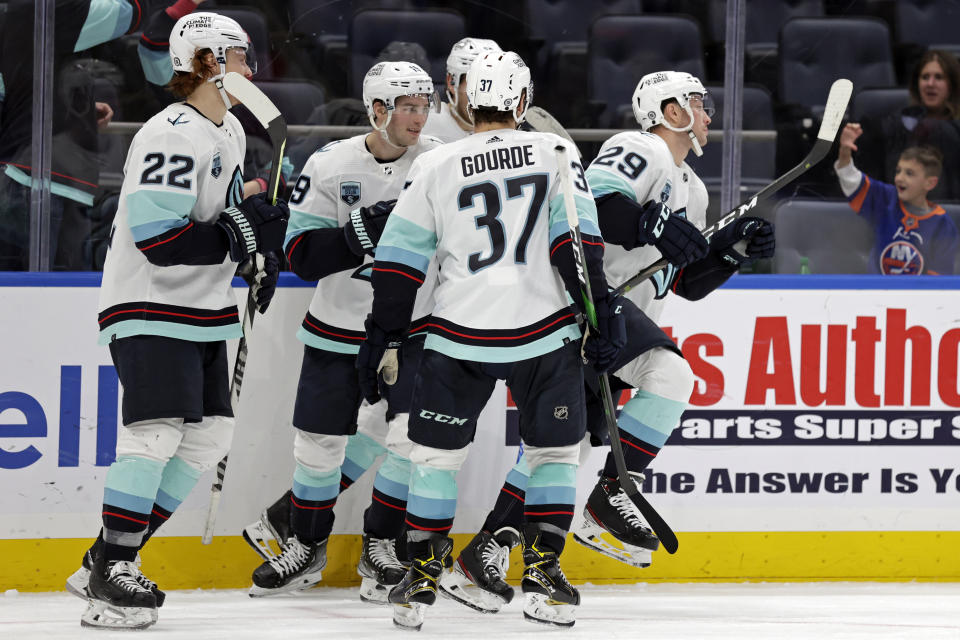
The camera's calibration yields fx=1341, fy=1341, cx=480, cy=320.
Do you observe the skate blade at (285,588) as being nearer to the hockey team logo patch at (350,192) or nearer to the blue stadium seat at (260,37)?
the hockey team logo patch at (350,192)

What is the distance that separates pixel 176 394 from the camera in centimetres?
303

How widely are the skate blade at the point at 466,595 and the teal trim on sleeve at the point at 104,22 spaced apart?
180 cm

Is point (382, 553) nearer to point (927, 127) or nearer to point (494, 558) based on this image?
point (494, 558)

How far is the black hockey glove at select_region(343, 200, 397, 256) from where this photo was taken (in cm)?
326

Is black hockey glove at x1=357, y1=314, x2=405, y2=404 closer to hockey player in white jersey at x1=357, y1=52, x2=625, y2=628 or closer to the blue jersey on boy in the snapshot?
hockey player in white jersey at x1=357, y1=52, x2=625, y2=628

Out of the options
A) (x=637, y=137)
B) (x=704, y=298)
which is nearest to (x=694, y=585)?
(x=704, y=298)

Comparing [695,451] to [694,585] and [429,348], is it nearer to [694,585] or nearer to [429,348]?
[694,585]

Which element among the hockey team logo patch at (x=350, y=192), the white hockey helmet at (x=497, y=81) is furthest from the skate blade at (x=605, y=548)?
the white hockey helmet at (x=497, y=81)

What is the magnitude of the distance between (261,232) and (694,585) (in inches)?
63.8

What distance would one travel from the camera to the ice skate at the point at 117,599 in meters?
3.02

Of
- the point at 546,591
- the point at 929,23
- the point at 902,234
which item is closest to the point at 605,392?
the point at 546,591

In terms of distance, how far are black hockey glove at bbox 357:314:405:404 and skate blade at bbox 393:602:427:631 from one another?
48 cm

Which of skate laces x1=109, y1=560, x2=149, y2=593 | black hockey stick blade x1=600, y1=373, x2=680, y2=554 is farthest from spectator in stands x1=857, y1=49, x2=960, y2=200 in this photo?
skate laces x1=109, y1=560, x2=149, y2=593

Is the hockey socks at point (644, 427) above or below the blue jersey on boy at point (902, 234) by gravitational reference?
below
